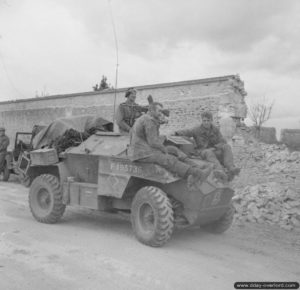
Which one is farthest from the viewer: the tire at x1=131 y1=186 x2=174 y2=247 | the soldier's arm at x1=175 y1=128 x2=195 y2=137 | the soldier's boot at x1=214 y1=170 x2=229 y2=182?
the soldier's arm at x1=175 y1=128 x2=195 y2=137

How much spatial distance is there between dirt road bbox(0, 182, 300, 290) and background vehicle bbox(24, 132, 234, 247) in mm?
321

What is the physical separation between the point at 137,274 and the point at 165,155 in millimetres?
1917

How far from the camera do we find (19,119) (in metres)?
22.7

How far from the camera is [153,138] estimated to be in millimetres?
6391

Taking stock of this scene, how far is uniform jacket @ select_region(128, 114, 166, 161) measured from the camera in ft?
20.9

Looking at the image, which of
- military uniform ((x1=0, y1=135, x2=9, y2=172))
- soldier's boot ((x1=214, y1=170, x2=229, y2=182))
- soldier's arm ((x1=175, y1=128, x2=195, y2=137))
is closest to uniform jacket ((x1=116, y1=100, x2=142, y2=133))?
soldier's arm ((x1=175, y1=128, x2=195, y2=137))

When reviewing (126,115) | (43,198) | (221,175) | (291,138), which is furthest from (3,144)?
(221,175)

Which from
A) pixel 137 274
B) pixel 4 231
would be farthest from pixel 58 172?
pixel 137 274

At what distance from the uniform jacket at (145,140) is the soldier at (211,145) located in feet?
3.06

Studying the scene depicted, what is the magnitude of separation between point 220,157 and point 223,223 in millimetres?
1158

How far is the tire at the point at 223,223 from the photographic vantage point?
724cm

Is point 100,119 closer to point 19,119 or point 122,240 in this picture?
point 122,240

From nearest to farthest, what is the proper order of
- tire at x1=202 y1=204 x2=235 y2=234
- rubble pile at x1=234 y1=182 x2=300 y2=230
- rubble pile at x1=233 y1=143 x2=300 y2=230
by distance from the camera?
1. tire at x1=202 y1=204 x2=235 y2=234
2. rubble pile at x1=234 y1=182 x2=300 y2=230
3. rubble pile at x1=233 y1=143 x2=300 y2=230

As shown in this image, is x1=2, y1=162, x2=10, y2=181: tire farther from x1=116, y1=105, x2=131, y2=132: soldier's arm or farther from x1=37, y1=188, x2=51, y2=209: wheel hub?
x1=116, y1=105, x2=131, y2=132: soldier's arm
